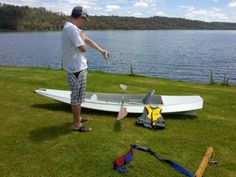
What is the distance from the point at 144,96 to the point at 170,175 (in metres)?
4.43

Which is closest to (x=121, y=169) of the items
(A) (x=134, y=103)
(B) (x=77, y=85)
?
(B) (x=77, y=85)

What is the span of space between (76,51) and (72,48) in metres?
0.10

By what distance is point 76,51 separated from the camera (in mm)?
6113

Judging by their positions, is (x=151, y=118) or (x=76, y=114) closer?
(x=76, y=114)

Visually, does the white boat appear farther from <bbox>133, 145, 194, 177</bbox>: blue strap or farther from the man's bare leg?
<bbox>133, 145, 194, 177</bbox>: blue strap

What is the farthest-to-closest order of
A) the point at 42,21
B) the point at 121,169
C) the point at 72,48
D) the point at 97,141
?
the point at 42,21, the point at 97,141, the point at 72,48, the point at 121,169

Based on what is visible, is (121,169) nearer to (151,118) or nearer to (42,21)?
(151,118)

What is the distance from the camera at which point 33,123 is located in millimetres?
7258

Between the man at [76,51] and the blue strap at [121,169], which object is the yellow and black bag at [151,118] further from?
the blue strap at [121,169]

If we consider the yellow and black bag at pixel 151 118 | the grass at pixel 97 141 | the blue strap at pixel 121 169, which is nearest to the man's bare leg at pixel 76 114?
the grass at pixel 97 141

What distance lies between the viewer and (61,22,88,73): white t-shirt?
5.90 metres

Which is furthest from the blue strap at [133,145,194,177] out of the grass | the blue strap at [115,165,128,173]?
the blue strap at [115,165,128,173]

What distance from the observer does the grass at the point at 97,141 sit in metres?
5.13

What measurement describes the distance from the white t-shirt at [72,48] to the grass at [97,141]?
1.53m
